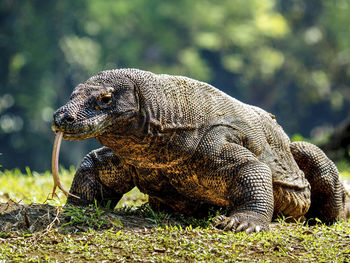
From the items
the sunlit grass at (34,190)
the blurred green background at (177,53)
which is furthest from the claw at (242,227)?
the blurred green background at (177,53)

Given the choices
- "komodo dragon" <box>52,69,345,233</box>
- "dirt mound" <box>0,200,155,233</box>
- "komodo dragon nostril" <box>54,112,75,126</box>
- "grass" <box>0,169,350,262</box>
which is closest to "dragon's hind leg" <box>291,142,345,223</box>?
"komodo dragon" <box>52,69,345,233</box>

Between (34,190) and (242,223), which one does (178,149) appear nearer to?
(242,223)

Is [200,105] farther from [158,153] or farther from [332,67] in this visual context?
[332,67]

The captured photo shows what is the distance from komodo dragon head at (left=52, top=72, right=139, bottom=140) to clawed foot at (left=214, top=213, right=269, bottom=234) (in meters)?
1.06

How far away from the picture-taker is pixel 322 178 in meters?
5.28

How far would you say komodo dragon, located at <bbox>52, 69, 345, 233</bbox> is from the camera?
3.81 metres

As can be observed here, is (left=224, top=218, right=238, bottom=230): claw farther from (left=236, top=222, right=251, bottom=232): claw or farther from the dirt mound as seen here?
the dirt mound

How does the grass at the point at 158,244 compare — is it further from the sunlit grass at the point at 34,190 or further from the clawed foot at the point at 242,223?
the sunlit grass at the point at 34,190

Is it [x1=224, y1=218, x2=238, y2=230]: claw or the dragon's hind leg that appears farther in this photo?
the dragon's hind leg

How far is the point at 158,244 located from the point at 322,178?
2.54m

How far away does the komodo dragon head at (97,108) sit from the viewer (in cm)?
358

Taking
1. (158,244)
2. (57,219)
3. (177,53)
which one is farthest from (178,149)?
(177,53)

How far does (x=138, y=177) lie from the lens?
4.47 m

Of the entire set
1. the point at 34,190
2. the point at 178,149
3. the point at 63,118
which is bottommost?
the point at 34,190
